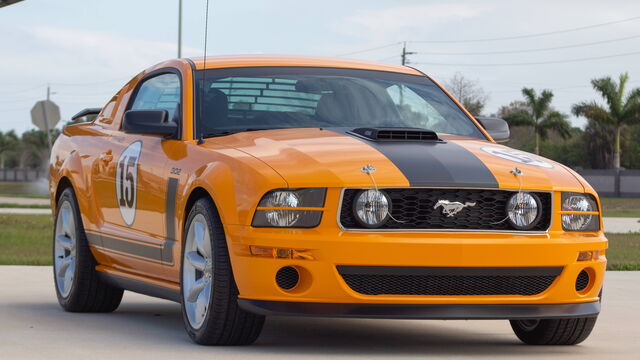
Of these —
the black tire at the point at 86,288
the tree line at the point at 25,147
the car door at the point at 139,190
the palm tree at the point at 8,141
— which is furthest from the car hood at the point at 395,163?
the palm tree at the point at 8,141

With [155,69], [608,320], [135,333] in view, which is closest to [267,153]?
[135,333]

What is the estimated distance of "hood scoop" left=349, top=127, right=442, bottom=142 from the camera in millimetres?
6297

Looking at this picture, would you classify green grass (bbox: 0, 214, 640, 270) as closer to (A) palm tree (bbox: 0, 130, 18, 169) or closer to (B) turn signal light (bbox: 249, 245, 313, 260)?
(B) turn signal light (bbox: 249, 245, 313, 260)

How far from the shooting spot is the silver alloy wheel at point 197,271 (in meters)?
6.10

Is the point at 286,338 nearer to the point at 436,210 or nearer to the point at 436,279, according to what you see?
the point at 436,279

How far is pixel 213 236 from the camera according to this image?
595 cm

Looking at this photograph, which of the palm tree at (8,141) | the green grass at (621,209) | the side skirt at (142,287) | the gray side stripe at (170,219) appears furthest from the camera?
the palm tree at (8,141)

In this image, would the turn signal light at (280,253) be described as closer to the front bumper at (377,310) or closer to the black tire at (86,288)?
the front bumper at (377,310)

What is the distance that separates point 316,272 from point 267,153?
721mm

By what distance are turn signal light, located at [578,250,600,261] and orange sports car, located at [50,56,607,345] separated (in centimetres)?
1

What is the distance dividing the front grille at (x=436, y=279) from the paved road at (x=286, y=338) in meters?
0.34

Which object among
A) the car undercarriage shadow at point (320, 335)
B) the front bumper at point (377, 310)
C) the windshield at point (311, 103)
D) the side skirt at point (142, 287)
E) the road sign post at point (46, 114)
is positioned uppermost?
the road sign post at point (46, 114)

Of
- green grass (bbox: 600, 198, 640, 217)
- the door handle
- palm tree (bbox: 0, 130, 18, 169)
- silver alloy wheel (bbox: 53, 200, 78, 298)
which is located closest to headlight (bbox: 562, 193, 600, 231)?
the door handle

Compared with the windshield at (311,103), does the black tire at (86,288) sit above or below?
below
